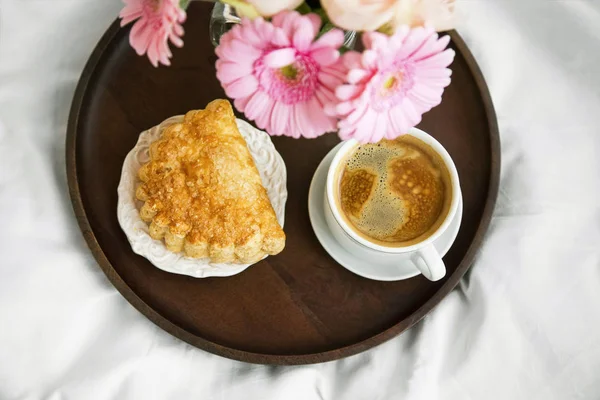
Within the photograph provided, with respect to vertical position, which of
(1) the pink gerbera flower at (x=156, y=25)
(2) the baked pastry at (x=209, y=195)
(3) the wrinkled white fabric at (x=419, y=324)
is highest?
(1) the pink gerbera flower at (x=156, y=25)

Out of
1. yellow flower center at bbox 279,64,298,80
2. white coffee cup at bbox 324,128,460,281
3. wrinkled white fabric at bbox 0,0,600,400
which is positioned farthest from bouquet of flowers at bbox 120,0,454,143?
→ wrinkled white fabric at bbox 0,0,600,400

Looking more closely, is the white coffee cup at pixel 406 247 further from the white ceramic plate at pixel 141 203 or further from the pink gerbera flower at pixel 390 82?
the pink gerbera flower at pixel 390 82

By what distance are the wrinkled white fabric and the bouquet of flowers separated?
1.92 feet

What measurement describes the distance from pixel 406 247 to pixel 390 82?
34 cm

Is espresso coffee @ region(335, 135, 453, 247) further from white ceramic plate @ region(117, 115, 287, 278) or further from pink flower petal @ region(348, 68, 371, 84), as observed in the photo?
pink flower petal @ region(348, 68, 371, 84)

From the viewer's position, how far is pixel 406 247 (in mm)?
887

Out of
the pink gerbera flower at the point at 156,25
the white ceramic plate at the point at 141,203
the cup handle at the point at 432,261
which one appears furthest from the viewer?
the white ceramic plate at the point at 141,203

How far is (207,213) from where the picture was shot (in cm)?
95

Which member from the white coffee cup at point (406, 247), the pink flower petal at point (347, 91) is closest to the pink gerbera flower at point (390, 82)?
the pink flower petal at point (347, 91)

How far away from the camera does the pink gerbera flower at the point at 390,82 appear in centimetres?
56

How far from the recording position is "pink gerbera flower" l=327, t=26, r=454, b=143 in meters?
0.56

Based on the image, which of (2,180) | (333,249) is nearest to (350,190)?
(333,249)

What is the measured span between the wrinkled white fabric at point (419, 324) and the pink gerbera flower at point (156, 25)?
1.93 ft

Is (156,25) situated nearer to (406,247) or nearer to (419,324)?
(406,247)
